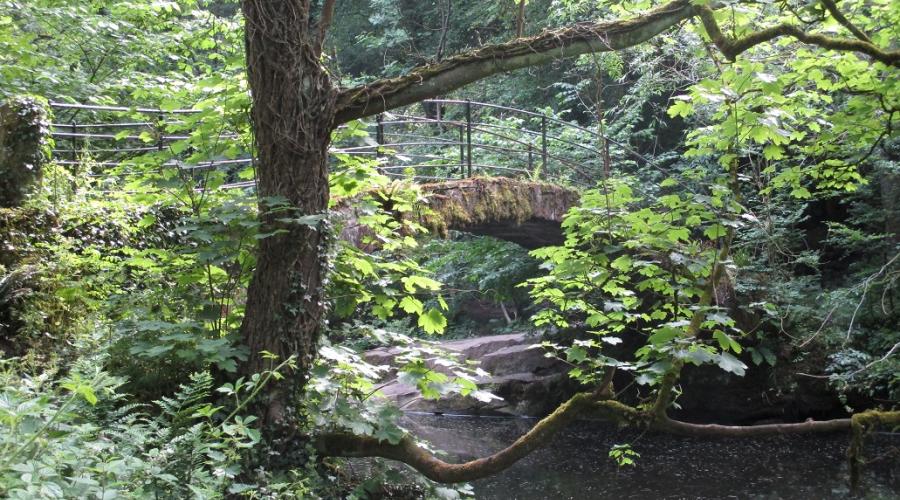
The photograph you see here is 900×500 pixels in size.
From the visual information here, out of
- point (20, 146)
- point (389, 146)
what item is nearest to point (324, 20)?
point (20, 146)

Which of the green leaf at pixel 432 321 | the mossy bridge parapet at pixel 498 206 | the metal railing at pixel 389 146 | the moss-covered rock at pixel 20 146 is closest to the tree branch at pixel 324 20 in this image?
the metal railing at pixel 389 146

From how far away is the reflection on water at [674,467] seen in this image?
7.45 m

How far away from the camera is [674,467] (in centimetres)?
843

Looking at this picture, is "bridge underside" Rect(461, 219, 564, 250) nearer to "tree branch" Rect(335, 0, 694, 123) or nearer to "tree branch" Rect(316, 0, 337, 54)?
"tree branch" Rect(335, 0, 694, 123)

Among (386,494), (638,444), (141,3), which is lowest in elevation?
(638,444)

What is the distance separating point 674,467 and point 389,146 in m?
5.44

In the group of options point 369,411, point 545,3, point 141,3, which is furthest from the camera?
point 545,3

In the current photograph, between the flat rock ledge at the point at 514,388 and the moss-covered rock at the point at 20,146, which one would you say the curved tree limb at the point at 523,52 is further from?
the flat rock ledge at the point at 514,388

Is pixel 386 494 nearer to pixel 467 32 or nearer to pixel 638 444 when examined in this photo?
pixel 638 444

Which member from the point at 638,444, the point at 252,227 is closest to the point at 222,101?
the point at 252,227

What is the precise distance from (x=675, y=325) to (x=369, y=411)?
1493mm

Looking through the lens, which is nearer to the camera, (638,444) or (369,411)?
(369,411)

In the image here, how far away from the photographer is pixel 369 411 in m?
3.62

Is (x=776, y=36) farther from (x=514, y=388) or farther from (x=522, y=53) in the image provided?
(x=514, y=388)
